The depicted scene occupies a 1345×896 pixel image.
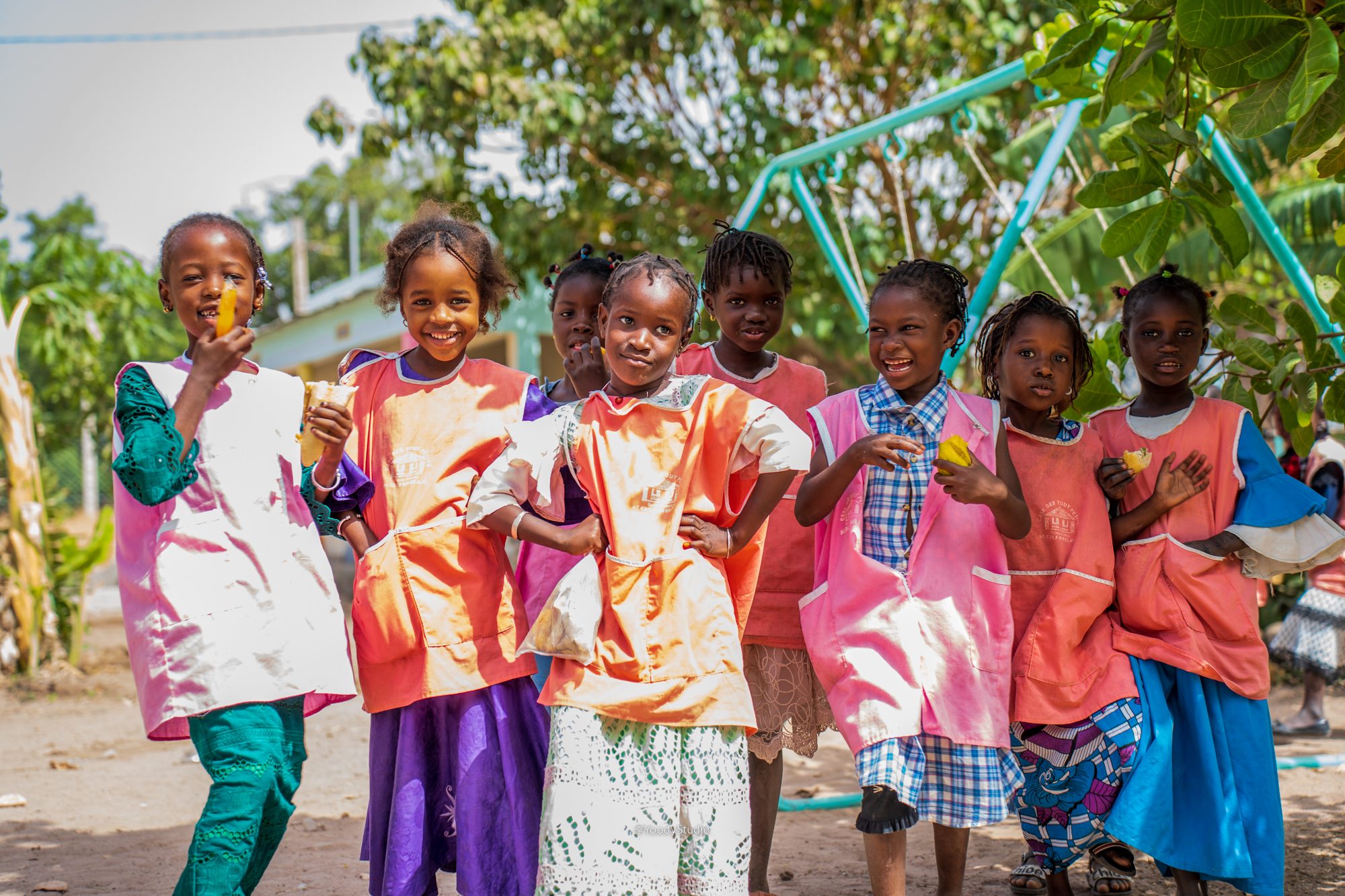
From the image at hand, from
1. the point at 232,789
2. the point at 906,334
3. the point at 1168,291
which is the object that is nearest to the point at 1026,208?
the point at 1168,291

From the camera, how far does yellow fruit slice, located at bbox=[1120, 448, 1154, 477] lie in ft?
10.1

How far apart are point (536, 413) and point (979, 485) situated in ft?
3.67

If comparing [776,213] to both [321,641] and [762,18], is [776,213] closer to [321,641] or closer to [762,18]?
[762,18]

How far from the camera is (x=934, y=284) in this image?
3.02m

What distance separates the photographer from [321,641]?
274cm

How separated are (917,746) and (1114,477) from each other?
93 centimetres

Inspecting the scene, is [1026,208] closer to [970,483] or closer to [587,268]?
[587,268]

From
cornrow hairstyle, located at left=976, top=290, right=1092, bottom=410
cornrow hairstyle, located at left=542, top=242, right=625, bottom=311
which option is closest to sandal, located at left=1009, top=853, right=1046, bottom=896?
cornrow hairstyle, located at left=976, top=290, right=1092, bottom=410

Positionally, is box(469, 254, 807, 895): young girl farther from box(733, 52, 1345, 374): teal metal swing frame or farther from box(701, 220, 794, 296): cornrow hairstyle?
box(733, 52, 1345, 374): teal metal swing frame

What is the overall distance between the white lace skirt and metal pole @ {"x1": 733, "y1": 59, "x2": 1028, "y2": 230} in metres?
2.22

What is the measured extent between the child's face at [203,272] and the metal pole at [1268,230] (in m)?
2.85

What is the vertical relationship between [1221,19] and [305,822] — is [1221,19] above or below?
above

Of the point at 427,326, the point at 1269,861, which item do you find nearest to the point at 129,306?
the point at 427,326

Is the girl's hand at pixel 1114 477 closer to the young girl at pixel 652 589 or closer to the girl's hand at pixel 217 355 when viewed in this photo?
the young girl at pixel 652 589
